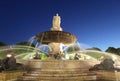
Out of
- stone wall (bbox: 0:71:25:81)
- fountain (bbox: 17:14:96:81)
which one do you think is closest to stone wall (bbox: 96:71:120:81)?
fountain (bbox: 17:14:96:81)

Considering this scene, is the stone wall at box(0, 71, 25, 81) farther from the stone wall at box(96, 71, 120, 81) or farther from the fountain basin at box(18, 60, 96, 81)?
the stone wall at box(96, 71, 120, 81)

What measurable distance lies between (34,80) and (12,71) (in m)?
1.88

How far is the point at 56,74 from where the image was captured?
12.5 meters

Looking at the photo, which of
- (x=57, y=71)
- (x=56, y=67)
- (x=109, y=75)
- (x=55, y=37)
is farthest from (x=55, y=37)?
(x=109, y=75)

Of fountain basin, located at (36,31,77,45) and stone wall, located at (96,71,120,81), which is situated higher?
fountain basin, located at (36,31,77,45)

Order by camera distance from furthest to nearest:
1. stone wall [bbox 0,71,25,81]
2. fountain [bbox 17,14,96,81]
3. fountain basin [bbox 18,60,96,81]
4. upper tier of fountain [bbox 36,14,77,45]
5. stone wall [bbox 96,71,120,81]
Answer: upper tier of fountain [bbox 36,14,77,45] → stone wall [bbox 96,71,120,81] → fountain [bbox 17,14,96,81] → fountain basin [bbox 18,60,96,81] → stone wall [bbox 0,71,25,81]

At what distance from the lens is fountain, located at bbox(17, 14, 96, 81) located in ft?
39.8

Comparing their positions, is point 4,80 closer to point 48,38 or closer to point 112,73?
point 112,73

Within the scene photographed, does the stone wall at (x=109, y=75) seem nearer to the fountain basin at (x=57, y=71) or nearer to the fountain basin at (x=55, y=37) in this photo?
the fountain basin at (x=57, y=71)

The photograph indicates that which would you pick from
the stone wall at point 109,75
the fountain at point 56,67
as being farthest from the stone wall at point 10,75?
the stone wall at point 109,75

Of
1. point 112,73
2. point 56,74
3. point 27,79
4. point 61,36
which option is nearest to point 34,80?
point 27,79

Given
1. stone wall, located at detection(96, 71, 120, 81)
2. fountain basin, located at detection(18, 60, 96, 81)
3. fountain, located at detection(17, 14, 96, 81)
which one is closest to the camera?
fountain basin, located at detection(18, 60, 96, 81)

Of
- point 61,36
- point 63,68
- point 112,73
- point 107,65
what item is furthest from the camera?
point 61,36

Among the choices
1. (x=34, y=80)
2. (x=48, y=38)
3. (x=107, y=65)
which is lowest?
(x=34, y=80)
